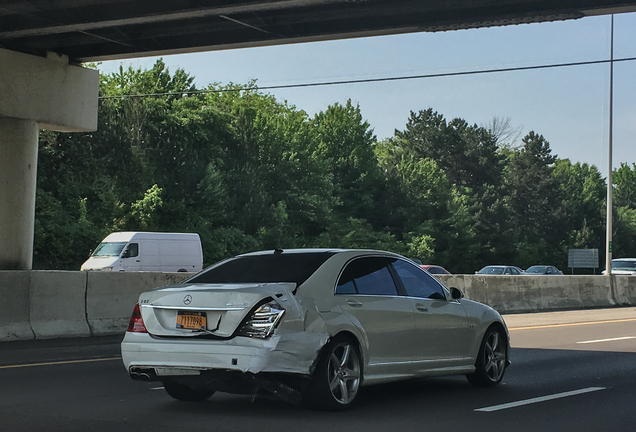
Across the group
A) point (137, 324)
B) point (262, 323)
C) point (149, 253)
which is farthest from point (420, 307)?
point (149, 253)

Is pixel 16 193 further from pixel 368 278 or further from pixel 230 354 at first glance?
pixel 230 354

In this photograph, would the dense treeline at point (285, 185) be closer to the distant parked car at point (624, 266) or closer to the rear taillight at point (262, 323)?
the distant parked car at point (624, 266)

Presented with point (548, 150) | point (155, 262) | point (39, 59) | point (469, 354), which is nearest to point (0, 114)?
point (39, 59)

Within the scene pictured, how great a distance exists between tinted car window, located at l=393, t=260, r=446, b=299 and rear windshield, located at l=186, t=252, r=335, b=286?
3.26 ft

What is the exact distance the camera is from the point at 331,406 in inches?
295

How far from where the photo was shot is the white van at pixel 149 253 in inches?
1378

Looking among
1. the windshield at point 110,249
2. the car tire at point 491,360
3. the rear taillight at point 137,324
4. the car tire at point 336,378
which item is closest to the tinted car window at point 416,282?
the car tire at point 491,360

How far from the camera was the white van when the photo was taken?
115 ft

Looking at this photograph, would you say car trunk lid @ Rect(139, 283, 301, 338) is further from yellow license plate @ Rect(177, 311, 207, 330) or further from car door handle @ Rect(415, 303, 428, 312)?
car door handle @ Rect(415, 303, 428, 312)

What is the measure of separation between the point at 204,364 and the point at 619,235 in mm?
101249

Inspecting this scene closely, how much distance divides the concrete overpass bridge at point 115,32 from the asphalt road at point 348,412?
17.0ft

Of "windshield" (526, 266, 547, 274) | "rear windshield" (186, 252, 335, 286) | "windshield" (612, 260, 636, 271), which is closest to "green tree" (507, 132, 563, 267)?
"windshield" (526, 266, 547, 274)

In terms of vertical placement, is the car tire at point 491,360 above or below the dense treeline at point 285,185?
below

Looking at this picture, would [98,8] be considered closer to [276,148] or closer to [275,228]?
[275,228]
